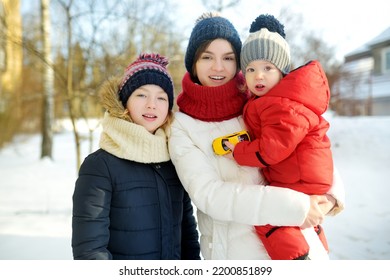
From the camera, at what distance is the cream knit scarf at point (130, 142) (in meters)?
0.89

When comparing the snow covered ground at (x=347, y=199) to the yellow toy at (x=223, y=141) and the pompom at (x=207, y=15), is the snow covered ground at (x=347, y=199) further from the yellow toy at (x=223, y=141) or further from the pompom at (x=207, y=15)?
the pompom at (x=207, y=15)

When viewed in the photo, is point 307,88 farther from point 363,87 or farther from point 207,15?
point 363,87

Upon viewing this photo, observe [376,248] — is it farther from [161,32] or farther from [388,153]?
[161,32]

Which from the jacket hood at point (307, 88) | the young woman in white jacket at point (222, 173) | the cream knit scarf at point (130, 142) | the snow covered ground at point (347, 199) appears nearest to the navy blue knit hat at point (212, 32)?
the young woman in white jacket at point (222, 173)

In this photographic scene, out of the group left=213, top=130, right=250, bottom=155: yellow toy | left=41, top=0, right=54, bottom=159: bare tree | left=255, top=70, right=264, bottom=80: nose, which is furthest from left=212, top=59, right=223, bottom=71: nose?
left=41, top=0, right=54, bottom=159: bare tree

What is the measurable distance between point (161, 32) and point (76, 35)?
85cm

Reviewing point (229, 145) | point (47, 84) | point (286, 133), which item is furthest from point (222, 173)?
point (47, 84)

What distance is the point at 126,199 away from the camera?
34.7 inches

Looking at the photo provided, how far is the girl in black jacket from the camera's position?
0.83 metres

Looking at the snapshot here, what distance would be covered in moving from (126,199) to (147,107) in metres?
0.26

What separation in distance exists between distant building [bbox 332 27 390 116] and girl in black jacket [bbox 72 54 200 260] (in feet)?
11.1

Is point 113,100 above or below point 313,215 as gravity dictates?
above
